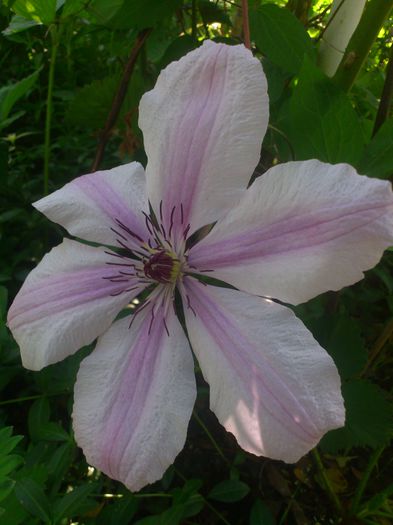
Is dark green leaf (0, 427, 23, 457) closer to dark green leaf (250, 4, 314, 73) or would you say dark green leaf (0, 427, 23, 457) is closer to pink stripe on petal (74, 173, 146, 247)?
pink stripe on petal (74, 173, 146, 247)

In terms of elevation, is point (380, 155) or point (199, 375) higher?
point (380, 155)

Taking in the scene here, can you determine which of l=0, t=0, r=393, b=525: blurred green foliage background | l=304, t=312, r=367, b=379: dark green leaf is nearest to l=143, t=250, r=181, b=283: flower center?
l=0, t=0, r=393, b=525: blurred green foliage background

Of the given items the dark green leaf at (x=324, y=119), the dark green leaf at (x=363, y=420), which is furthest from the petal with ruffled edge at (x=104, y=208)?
the dark green leaf at (x=363, y=420)

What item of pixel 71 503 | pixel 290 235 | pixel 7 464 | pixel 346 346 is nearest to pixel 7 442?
pixel 7 464

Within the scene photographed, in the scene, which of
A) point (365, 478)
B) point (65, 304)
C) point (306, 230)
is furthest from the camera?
point (365, 478)

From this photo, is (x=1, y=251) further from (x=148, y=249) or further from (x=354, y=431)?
(x=354, y=431)

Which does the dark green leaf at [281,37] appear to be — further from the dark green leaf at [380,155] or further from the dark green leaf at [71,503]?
the dark green leaf at [71,503]

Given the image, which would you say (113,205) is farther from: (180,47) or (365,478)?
(365,478)
